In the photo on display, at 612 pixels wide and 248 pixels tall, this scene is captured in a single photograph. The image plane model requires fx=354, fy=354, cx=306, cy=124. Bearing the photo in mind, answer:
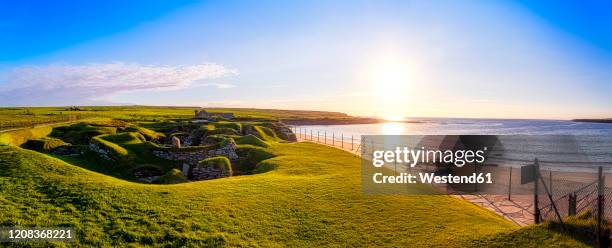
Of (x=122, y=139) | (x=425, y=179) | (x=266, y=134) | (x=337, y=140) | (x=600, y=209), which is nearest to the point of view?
(x=600, y=209)

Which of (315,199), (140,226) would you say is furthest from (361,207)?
(140,226)

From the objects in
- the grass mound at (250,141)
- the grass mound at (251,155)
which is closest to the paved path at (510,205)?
the grass mound at (251,155)

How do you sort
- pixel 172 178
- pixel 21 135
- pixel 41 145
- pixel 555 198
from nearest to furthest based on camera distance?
1. pixel 555 198
2. pixel 172 178
3. pixel 41 145
4. pixel 21 135

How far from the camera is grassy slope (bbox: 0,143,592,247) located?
12.1 metres

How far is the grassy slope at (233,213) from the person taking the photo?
39.6ft

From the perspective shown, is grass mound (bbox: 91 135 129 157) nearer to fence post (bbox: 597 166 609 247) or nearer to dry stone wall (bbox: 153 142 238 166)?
dry stone wall (bbox: 153 142 238 166)

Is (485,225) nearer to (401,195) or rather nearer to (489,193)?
(401,195)

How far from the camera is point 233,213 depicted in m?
14.1

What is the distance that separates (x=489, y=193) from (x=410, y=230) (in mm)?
13031

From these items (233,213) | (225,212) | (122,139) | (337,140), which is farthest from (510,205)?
(337,140)

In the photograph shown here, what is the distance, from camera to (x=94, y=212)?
12852 millimetres

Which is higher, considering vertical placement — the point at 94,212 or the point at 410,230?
the point at 94,212

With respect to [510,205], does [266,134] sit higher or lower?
higher

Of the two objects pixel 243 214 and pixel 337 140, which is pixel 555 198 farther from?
pixel 337 140
